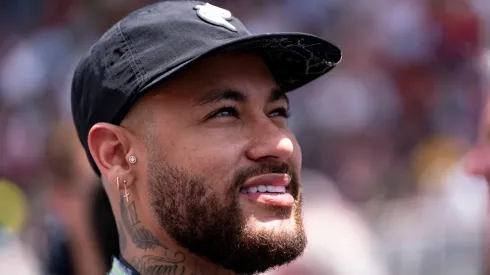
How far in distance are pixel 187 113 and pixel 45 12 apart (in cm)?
724

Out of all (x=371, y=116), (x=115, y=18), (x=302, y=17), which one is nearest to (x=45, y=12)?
(x=115, y=18)

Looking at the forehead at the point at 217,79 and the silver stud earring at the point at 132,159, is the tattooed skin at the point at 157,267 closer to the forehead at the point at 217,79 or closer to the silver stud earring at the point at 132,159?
the silver stud earring at the point at 132,159

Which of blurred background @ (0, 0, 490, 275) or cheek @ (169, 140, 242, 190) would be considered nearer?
cheek @ (169, 140, 242, 190)

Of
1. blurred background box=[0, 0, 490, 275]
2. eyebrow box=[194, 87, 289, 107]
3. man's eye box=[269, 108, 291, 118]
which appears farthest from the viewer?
blurred background box=[0, 0, 490, 275]

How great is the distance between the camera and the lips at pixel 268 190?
2217 mm

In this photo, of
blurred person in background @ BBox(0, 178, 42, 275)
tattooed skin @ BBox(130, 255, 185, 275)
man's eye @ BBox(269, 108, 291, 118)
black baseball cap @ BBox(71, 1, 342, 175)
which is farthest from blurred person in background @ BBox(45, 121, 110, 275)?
man's eye @ BBox(269, 108, 291, 118)

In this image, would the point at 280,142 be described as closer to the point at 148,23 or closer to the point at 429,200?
the point at 148,23

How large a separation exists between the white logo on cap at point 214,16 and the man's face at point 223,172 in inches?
4.0

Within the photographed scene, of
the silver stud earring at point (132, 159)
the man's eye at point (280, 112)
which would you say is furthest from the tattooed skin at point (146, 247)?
the man's eye at point (280, 112)

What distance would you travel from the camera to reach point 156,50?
7.48ft

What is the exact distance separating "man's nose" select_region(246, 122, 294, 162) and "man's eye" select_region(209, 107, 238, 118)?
0.09m

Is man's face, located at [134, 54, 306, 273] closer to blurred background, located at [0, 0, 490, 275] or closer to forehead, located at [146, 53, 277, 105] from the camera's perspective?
forehead, located at [146, 53, 277, 105]

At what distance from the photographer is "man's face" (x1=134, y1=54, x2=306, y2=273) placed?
220 cm

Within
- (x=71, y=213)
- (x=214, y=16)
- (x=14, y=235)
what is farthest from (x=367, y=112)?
(x=214, y=16)
